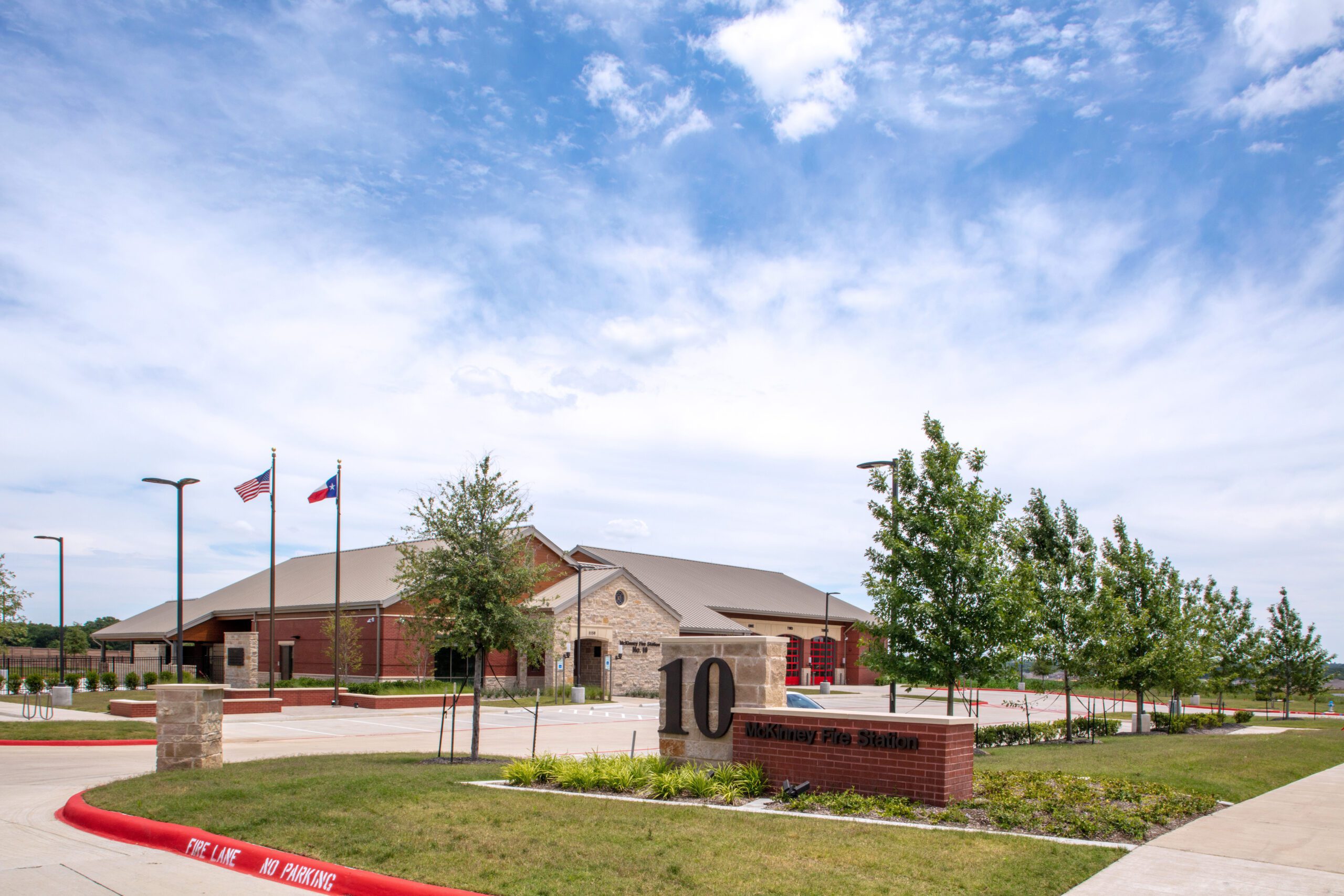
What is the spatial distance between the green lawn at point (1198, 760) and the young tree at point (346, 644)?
96.9 ft

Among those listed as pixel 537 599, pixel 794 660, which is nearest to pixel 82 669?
pixel 537 599

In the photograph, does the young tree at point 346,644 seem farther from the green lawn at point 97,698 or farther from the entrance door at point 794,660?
the entrance door at point 794,660

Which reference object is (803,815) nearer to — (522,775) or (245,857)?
(522,775)

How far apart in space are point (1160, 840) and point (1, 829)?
38.0 feet

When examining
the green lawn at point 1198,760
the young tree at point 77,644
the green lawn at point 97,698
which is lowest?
the young tree at point 77,644

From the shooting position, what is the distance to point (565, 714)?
32.3 m

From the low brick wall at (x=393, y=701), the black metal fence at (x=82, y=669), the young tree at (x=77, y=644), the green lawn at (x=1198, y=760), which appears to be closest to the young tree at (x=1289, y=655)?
the green lawn at (x=1198, y=760)

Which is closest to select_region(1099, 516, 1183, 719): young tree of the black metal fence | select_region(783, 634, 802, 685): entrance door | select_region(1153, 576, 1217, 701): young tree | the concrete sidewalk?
select_region(1153, 576, 1217, 701): young tree

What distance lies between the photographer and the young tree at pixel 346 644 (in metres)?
42.8

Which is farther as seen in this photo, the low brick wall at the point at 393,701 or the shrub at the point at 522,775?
the low brick wall at the point at 393,701

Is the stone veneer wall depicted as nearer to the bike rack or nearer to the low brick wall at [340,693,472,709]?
the low brick wall at [340,693,472,709]

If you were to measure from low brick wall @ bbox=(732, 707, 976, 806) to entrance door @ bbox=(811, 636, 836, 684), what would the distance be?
5385 centimetres

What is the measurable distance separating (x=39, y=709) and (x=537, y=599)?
15.8m

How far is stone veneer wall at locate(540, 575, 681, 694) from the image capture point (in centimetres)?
4422
